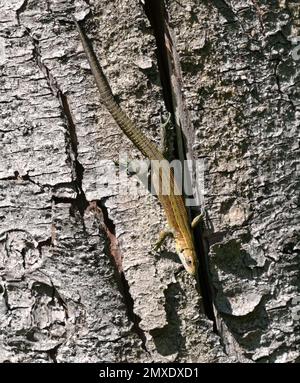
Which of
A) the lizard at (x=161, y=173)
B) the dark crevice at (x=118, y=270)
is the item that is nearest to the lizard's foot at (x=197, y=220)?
the lizard at (x=161, y=173)

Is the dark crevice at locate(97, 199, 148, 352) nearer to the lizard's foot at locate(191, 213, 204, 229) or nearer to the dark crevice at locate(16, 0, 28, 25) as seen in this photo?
the lizard's foot at locate(191, 213, 204, 229)

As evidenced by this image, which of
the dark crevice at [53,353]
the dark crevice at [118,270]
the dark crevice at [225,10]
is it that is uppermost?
the dark crevice at [225,10]

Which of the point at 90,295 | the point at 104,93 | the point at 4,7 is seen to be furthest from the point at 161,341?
the point at 4,7

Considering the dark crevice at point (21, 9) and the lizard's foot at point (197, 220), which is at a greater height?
the dark crevice at point (21, 9)

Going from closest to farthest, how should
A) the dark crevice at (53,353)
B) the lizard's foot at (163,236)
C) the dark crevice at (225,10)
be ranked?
the dark crevice at (225,10)
the lizard's foot at (163,236)
the dark crevice at (53,353)

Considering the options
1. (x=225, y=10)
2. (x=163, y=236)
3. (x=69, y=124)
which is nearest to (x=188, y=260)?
(x=163, y=236)

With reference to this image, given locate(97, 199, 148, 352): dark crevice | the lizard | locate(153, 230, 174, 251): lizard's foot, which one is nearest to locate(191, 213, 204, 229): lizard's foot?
the lizard

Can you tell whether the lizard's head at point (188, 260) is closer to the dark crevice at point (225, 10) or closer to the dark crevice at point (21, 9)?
the dark crevice at point (225, 10)
